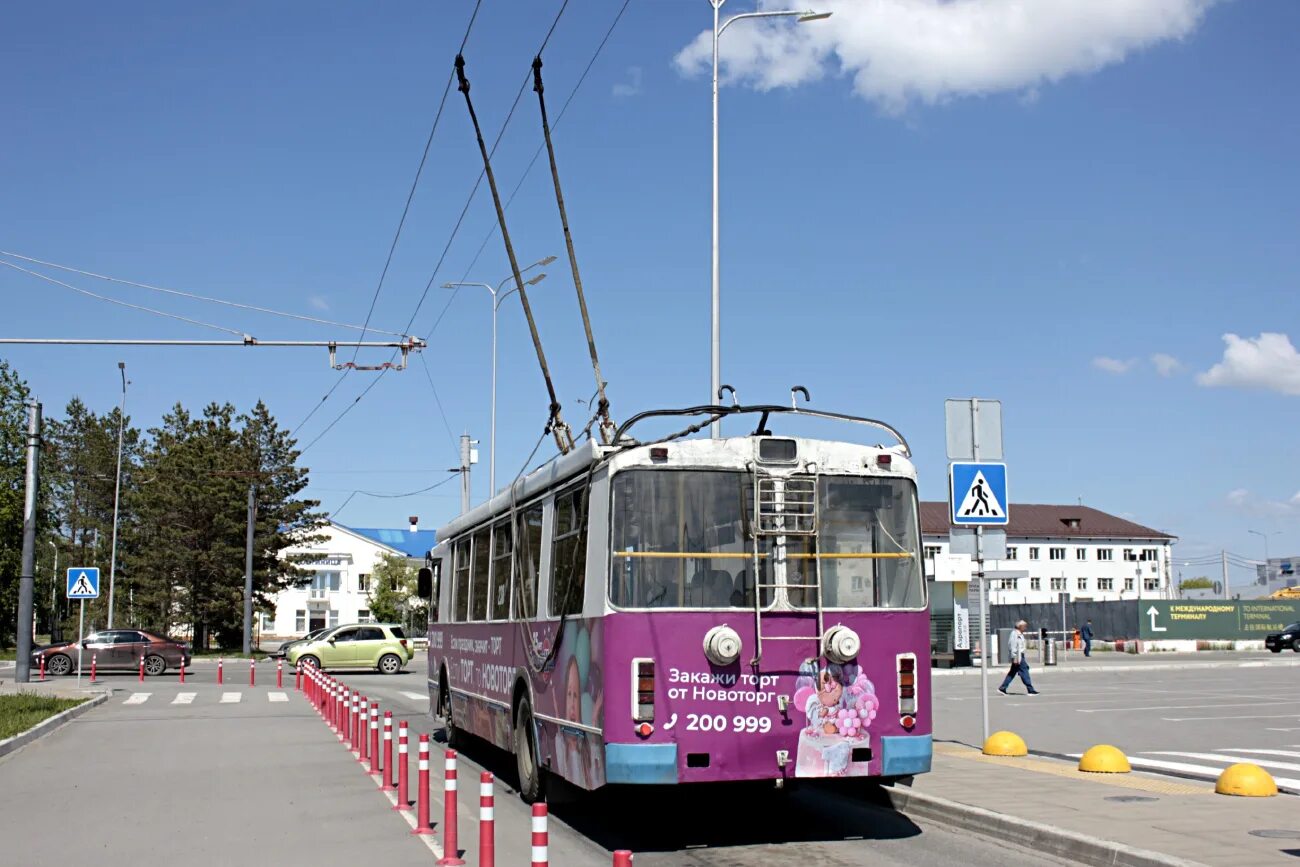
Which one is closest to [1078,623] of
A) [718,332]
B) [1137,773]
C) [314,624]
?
[718,332]

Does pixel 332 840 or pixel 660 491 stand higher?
pixel 660 491

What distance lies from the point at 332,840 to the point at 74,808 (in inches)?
151

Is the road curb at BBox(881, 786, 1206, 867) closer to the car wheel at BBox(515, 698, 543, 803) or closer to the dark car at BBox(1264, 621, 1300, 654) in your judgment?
the car wheel at BBox(515, 698, 543, 803)

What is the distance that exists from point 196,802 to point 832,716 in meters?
6.85

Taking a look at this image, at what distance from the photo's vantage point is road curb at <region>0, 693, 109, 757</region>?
59.1 ft

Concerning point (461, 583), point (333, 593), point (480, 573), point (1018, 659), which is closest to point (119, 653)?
point (1018, 659)

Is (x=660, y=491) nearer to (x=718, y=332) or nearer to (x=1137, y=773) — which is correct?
(x=1137, y=773)

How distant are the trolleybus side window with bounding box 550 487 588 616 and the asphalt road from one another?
7.19 metres

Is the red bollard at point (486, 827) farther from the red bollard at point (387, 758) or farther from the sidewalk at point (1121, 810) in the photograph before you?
the red bollard at point (387, 758)

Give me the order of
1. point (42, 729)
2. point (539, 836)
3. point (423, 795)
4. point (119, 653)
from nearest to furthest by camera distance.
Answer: point (539, 836) < point (423, 795) < point (42, 729) < point (119, 653)

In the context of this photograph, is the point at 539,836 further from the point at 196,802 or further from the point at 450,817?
the point at 196,802

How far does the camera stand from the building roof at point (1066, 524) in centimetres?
11238

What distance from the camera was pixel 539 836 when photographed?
628cm

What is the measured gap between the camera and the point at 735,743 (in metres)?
9.44
